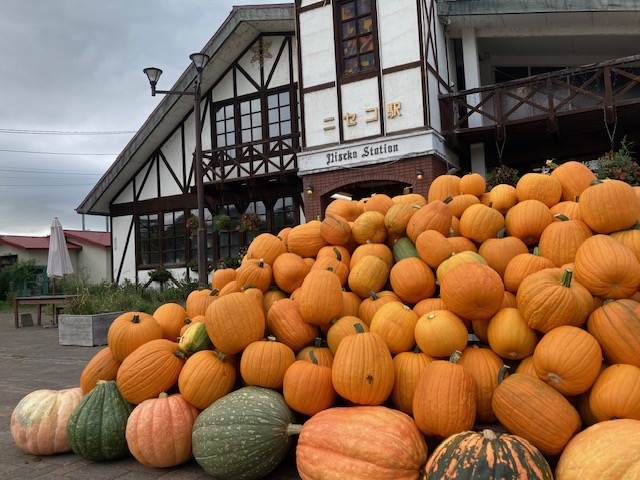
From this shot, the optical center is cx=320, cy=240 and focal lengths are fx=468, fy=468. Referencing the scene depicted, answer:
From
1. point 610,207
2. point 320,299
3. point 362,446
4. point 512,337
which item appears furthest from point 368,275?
point 610,207

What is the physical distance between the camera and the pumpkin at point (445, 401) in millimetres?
2234

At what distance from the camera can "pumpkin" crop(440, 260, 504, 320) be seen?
2.53 m

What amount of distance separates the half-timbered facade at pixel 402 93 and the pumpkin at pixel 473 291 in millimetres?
7295

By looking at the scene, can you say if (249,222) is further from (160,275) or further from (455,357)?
(455,357)

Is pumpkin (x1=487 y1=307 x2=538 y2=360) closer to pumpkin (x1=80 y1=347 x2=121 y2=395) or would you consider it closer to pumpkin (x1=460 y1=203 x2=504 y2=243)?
pumpkin (x1=460 y1=203 x2=504 y2=243)

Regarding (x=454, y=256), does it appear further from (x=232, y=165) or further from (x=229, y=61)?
(x=229, y=61)

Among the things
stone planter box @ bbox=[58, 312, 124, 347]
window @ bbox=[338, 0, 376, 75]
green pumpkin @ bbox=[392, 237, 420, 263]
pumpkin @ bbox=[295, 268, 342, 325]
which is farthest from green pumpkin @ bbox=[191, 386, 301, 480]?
window @ bbox=[338, 0, 376, 75]

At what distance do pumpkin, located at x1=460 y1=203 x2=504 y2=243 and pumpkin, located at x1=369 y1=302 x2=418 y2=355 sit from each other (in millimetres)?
851

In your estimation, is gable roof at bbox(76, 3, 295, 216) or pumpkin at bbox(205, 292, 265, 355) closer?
pumpkin at bbox(205, 292, 265, 355)

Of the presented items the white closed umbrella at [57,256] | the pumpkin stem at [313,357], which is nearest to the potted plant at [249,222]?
the white closed umbrella at [57,256]

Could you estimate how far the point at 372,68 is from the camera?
33.7 ft

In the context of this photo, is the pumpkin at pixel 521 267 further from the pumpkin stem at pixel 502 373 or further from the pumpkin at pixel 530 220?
the pumpkin stem at pixel 502 373

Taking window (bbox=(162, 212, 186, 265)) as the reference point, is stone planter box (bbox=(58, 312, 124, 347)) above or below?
below

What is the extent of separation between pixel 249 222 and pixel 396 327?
11.1 meters
